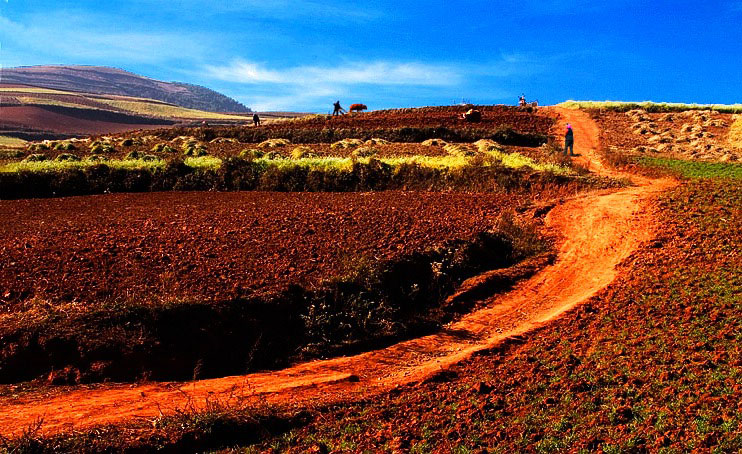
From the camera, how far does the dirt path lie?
20.7 feet

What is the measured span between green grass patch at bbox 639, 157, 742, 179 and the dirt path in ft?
25.6

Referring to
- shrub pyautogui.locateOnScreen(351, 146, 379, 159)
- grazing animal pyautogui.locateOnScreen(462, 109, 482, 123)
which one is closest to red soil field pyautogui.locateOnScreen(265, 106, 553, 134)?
grazing animal pyautogui.locateOnScreen(462, 109, 482, 123)

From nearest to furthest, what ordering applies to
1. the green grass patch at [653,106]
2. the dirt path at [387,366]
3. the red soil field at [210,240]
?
the dirt path at [387,366] < the red soil field at [210,240] < the green grass patch at [653,106]

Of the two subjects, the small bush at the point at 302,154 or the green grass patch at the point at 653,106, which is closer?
the small bush at the point at 302,154

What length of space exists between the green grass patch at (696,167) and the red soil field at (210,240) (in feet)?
28.1

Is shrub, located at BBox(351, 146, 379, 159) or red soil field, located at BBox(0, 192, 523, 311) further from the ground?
shrub, located at BBox(351, 146, 379, 159)

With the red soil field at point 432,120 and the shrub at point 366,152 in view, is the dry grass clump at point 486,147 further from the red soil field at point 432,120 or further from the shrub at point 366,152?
the red soil field at point 432,120

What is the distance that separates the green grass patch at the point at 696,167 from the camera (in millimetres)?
18938

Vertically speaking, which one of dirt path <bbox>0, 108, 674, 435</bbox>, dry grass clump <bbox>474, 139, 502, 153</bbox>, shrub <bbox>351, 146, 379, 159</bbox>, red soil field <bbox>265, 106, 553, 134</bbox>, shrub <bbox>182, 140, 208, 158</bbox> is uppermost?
red soil field <bbox>265, 106, 553, 134</bbox>

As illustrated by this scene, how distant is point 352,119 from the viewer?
4284 cm

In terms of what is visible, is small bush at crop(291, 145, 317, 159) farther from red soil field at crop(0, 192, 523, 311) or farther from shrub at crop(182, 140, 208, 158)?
red soil field at crop(0, 192, 523, 311)

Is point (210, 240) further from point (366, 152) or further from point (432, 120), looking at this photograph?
point (432, 120)

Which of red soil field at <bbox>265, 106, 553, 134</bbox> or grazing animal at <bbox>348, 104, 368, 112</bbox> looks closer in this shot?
red soil field at <bbox>265, 106, 553, 134</bbox>

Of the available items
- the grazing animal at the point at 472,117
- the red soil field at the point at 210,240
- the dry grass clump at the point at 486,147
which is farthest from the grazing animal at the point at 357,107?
the red soil field at the point at 210,240
